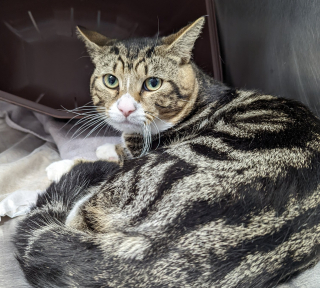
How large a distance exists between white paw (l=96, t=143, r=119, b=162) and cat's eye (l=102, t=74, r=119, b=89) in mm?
398

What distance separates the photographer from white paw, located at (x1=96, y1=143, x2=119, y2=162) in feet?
5.39

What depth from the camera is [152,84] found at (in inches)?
52.7

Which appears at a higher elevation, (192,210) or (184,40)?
(184,40)

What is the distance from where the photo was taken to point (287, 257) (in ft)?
2.76

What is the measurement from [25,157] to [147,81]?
0.83 meters

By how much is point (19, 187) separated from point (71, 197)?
49 cm

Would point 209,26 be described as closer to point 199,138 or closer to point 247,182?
point 199,138

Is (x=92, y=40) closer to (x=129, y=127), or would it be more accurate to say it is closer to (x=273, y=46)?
(x=129, y=127)

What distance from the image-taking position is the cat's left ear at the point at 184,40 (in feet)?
4.33

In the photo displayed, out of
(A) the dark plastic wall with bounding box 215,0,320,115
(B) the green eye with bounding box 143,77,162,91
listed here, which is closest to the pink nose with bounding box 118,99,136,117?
(B) the green eye with bounding box 143,77,162,91

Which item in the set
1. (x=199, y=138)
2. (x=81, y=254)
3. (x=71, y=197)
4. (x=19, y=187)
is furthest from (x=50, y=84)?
(x=81, y=254)

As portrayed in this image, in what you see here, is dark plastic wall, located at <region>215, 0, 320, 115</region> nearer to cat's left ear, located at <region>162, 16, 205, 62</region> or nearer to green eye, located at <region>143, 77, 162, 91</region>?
cat's left ear, located at <region>162, 16, 205, 62</region>

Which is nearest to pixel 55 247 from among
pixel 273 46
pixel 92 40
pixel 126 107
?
pixel 126 107

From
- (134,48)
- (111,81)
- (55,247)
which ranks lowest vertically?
(55,247)
